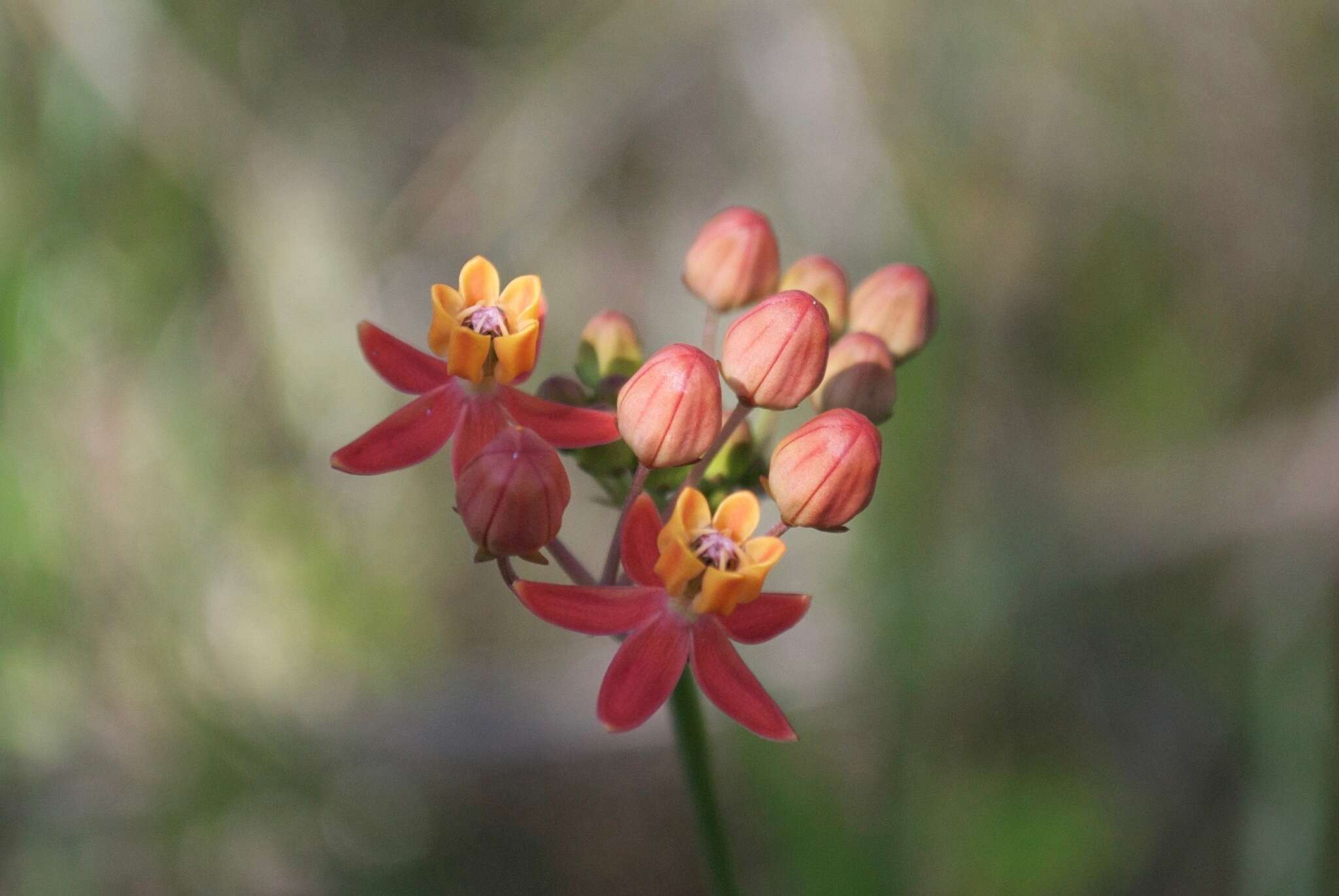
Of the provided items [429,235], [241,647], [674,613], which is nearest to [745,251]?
[674,613]

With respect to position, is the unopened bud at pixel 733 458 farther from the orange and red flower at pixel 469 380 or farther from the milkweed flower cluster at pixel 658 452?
the orange and red flower at pixel 469 380

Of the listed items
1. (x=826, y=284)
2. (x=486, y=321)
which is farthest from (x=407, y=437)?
(x=826, y=284)

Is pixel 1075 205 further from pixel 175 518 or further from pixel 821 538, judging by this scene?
pixel 175 518

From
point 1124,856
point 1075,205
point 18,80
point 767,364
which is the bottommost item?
point 1124,856

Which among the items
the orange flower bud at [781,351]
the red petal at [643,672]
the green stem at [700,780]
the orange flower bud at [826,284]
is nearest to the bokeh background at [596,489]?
the green stem at [700,780]

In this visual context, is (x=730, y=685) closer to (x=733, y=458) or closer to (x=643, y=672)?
(x=643, y=672)
